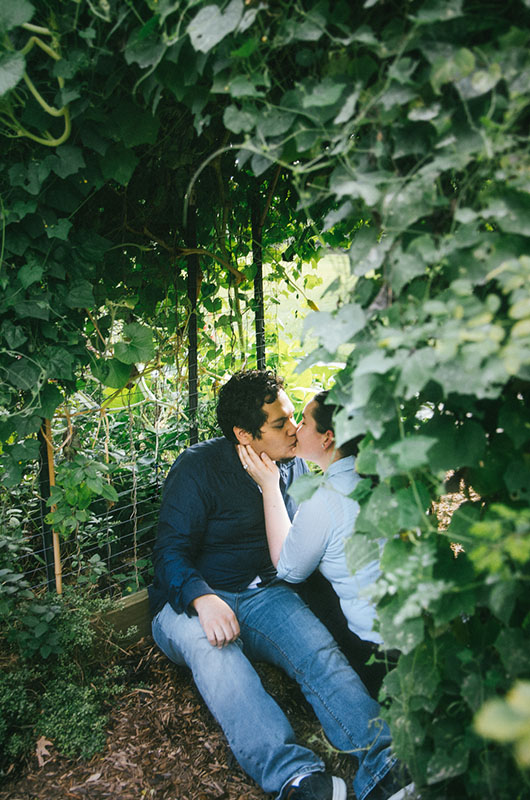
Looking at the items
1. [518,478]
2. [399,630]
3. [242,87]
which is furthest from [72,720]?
[242,87]

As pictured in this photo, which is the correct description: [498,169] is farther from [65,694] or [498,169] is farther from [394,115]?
[65,694]

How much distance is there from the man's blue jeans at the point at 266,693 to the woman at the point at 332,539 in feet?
0.47

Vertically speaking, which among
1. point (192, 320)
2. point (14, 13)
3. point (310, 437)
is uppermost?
point (14, 13)

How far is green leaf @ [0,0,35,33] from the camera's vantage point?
1.32 metres

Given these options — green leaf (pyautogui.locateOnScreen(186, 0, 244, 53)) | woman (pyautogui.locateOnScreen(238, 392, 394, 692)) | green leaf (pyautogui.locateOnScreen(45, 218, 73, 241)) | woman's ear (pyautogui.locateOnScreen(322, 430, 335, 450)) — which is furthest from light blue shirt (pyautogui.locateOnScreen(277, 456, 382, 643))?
green leaf (pyautogui.locateOnScreen(186, 0, 244, 53))

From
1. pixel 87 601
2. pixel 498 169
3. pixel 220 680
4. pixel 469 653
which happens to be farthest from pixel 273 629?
pixel 498 169

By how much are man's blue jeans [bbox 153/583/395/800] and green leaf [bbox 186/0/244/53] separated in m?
1.86

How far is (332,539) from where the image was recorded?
7.20ft

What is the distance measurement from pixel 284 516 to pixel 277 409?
456 millimetres

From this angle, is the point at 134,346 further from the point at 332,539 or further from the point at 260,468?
the point at 332,539

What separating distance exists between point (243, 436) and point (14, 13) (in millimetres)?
1707

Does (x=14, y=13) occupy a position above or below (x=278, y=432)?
above

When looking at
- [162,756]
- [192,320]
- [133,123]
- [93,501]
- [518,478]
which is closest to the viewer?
[518,478]

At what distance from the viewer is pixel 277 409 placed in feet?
8.29
